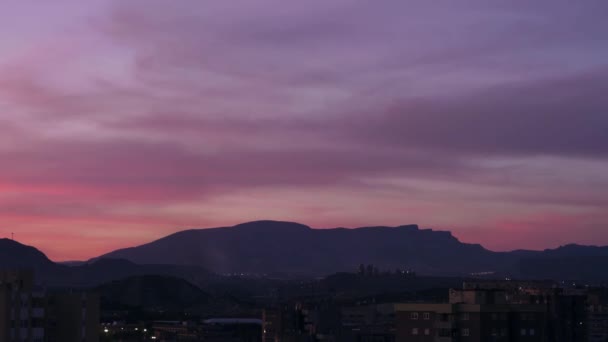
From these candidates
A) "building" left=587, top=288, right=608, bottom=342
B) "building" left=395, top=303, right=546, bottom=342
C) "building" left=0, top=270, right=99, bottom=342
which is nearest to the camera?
"building" left=0, top=270, right=99, bottom=342

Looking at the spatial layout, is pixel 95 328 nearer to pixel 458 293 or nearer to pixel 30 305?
pixel 30 305

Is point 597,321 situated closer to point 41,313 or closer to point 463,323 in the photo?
point 463,323

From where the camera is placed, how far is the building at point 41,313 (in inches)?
2211

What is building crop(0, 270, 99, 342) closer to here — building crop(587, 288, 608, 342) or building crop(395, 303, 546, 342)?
building crop(395, 303, 546, 342)

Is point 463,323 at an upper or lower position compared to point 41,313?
lower

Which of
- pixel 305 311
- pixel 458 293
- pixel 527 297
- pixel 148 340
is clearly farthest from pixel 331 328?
pixel 458 293

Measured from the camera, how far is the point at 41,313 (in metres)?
58.1

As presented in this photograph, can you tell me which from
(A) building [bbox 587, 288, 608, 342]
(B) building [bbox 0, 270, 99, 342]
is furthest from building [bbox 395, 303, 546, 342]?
(A) building [bbox 587, 288, 608, 342]

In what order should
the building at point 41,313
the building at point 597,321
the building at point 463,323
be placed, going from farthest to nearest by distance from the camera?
the building at point 597,321, the building at point 463,323, the building at point 41,313

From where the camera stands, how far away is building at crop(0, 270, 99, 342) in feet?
184

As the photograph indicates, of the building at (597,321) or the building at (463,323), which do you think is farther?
the building at (597,321)

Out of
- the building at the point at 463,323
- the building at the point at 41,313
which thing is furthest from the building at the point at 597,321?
the building at the point at 41,313

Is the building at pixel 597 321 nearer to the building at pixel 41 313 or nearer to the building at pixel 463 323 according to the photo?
the building at pixel 463 323

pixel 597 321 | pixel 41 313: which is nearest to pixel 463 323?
pixel 41 313
